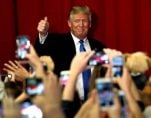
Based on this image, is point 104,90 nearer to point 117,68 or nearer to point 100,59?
point 117,68

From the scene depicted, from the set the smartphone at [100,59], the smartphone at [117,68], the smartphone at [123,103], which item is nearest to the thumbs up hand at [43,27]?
the smartphone at [100,59]

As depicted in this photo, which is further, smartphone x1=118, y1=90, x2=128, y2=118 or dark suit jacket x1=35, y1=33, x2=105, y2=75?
dark suit jacket x1=35, y1=33, x2=105, y2=75

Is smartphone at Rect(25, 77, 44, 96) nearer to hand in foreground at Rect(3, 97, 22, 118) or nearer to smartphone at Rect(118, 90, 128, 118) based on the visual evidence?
hand in foreground at Rect(3, 97, 22, 118)

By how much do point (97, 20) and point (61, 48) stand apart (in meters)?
0.46

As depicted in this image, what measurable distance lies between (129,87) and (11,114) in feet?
1.50

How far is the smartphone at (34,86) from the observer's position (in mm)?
1320

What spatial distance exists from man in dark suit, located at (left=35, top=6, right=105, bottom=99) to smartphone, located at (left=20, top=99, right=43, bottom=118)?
5.44ft

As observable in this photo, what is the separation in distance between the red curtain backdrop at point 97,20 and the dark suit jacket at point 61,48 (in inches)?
12.0

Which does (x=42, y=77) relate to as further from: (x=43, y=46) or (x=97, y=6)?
(x=97, y=6)

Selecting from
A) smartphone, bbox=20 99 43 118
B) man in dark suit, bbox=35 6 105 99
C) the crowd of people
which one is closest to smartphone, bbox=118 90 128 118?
the crowd of people

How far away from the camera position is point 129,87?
4.98ft

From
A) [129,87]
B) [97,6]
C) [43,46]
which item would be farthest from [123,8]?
[129,87]

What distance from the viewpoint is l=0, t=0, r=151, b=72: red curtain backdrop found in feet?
11.6

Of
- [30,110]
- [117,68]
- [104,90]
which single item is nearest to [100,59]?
[117,68]
